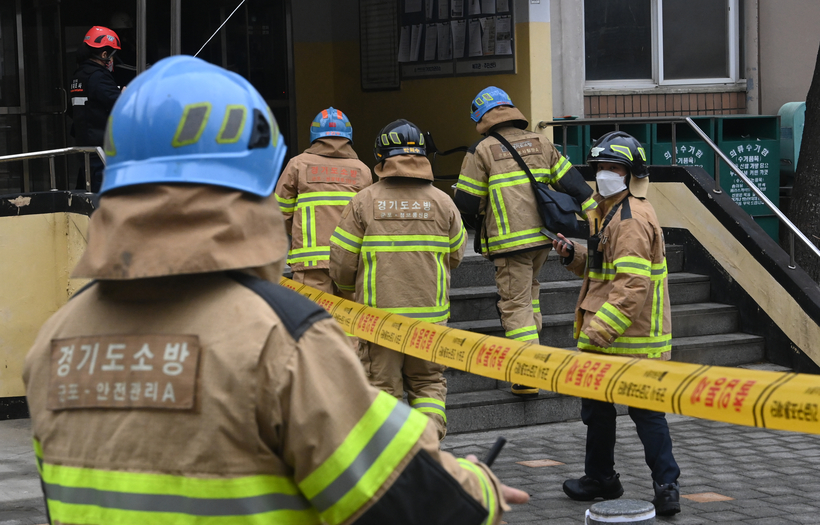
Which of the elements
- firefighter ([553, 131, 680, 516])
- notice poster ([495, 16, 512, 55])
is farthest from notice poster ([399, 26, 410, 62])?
firefighter ([553, 131, 680, 516])

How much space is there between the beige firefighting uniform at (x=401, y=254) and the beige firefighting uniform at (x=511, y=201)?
1.17 metres

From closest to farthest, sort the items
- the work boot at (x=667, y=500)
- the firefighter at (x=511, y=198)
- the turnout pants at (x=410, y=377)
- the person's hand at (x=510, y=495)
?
the person's hand at (x=510, y=495) < the work boot at (x=667, y=500) < the turnout pants at (x=410, y=377) < the firefighter at (x=511, y=198)

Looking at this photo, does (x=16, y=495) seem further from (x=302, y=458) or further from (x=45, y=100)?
(x=45, y=100)

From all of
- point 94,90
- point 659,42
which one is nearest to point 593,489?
point 94,90

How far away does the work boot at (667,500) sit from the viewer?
16.0 feet

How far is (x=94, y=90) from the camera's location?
796cm

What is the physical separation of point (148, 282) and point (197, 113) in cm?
30

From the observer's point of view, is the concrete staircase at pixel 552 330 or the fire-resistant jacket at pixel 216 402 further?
the concrete staircase at pixel 552 330

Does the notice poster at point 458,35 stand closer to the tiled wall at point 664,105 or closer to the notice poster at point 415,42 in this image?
the notice poster at point 415,42

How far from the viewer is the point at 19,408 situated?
7438mm

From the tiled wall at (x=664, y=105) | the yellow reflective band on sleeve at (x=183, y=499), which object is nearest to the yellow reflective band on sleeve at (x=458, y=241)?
the yellow reflective band on sleeve at (x=183, y=499)

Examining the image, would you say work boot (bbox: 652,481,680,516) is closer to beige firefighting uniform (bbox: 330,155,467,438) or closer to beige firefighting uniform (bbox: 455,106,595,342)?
beige firefighting uniform (bbox: 330,155,467,438)

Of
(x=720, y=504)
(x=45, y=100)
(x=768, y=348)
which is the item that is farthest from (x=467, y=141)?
(x=720, y=504)

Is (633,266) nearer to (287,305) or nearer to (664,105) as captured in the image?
(287,305)
